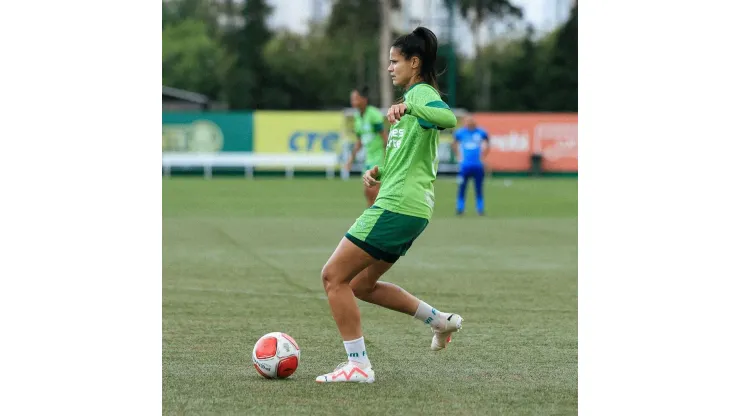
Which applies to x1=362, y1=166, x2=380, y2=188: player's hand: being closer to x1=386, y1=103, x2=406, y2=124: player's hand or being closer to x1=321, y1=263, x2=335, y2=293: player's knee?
x1=321, y1=263, x2=335, y2=293: player's knee

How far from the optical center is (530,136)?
135ft

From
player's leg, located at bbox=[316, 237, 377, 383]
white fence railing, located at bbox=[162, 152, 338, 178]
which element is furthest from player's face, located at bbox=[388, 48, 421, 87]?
white fence railing, located at bbox=[162, 152, 338, 178]

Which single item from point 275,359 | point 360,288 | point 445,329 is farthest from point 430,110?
point 275,359

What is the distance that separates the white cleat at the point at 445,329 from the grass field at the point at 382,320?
14 cm

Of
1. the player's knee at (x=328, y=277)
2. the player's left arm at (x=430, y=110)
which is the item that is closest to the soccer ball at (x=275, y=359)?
the player's knee at (x=328, y=277)

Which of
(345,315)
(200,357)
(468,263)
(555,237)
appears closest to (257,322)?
(200,357)

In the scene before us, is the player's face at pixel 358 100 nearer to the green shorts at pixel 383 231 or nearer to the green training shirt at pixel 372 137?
the green training shirt at pixel 372 137

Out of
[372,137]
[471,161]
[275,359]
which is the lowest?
[275,359]

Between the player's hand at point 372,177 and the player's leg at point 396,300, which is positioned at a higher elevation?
the player's hand at point 372,177

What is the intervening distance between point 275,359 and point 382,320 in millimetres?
2674

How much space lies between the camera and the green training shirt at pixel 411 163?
6457 millimetres

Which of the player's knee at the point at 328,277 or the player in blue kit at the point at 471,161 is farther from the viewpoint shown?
the player in blue kit at the point at 471,161

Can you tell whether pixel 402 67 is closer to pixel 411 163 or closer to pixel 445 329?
pixel 411 163

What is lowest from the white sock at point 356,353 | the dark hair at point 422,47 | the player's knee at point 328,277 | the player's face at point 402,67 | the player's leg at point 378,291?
the white sock at point 356,353
